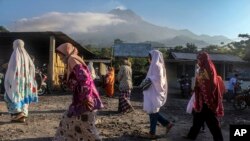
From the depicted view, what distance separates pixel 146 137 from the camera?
7820 mm

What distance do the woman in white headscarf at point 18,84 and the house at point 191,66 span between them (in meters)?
19.5

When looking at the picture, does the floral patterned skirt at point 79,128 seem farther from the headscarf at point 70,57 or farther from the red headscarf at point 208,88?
the red headscarf at point 208,88

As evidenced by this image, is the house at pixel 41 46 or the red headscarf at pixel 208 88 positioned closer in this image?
the red headscarf at pixel 208 88

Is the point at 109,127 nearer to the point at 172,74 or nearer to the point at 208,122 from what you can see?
the point at 208,122

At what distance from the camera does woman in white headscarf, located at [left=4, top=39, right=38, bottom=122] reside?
354 inches

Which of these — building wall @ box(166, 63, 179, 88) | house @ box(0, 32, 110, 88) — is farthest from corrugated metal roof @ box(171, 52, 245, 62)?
house @ box(0, 32, 110, 88)

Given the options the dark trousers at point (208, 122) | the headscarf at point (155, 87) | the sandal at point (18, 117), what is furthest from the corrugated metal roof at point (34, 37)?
the dark trousers at point (208, 122)

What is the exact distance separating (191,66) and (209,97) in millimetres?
22205

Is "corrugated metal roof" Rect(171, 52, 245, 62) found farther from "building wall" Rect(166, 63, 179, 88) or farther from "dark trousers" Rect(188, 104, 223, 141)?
"dark trousers" Rect(188, 104, 223, 141)

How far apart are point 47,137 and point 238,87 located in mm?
12733

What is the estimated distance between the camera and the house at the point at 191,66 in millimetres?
29234

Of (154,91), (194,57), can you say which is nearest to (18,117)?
(154,91)

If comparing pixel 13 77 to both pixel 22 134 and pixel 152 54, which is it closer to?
pixel 22 134

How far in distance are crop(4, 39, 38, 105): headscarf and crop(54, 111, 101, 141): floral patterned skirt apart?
3827mm
